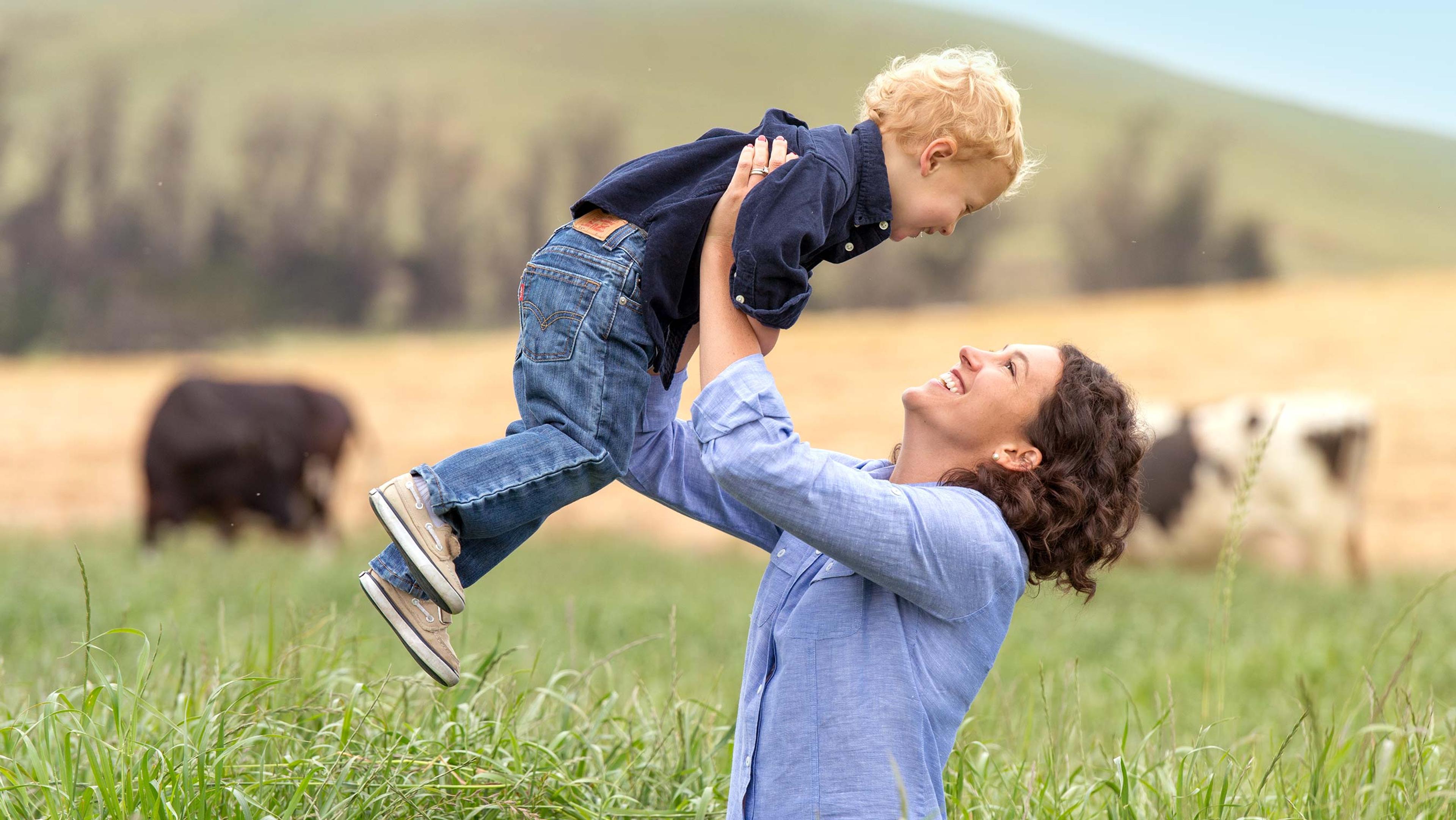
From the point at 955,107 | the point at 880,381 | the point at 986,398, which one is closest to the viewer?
the point at 986,398

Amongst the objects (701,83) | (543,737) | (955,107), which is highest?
(701,83)

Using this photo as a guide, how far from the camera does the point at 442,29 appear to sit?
8638 centimetres

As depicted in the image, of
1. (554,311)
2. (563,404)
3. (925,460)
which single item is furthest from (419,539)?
(925,460)

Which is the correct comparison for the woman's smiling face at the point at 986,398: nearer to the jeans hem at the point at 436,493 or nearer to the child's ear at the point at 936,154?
the child's ear at the point at 936,154

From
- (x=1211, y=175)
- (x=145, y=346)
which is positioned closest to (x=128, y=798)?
(x=145, y=346)

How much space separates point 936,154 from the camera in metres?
2.88

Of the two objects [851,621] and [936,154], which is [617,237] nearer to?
[936,154]

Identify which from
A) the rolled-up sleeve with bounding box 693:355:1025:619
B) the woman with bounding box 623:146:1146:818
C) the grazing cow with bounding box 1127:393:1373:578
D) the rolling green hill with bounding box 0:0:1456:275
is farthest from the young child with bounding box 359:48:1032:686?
the rolling green hill with bounding box 0:0:1456:275

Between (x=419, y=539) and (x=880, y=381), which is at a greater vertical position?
(x=419, y=539)

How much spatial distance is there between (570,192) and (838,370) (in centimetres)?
2881

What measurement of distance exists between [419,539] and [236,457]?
14245 mm

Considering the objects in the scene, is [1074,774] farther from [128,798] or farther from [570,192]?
[570,192]

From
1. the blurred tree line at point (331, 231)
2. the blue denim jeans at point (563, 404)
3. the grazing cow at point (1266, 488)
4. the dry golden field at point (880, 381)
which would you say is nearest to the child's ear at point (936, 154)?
the blue denim jeans at point (563, 404)

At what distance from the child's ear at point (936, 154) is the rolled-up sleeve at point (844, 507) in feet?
2.65
